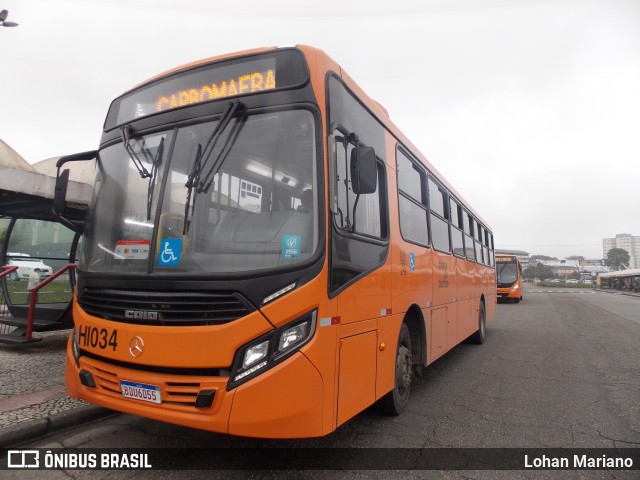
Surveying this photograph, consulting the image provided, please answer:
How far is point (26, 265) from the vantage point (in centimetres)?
767

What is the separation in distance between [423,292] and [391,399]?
4.55 feet

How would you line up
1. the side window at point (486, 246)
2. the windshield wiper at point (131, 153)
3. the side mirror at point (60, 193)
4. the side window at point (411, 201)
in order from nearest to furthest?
the windshield wiper at point (131, 153) → the side mirror at point (60, 193) → the side window at point (411, 201) → the side window at point (486, 246)

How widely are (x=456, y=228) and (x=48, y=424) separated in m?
6.39

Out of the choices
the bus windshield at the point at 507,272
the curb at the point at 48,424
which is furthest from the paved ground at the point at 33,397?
the bus windshield at the point at 507,272

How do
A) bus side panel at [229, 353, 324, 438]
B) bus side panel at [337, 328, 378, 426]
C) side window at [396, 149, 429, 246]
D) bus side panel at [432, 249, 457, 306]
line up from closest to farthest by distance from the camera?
bus side panel at [229, 353, 324, 438] → bus side panel at [337, 328, 378, 426] → side window at [396, 149, 429, 246] → bus side panel at [432, 249, 457, 306]

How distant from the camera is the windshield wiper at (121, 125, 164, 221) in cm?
324

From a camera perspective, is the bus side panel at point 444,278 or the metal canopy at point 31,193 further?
the metal canopy at point 31,193

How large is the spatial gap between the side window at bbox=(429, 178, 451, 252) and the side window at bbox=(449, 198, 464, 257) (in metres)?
0.39

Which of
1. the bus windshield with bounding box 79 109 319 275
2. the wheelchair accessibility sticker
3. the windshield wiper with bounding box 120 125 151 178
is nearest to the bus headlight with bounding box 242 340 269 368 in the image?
the bus windshield with bounding box 79 109 319 275

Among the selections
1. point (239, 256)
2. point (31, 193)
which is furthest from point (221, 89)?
point (31, 193)

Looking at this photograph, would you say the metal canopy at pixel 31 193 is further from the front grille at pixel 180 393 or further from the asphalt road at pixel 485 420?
the front grille at pixel 180 393

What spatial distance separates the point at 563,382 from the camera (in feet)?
19.9

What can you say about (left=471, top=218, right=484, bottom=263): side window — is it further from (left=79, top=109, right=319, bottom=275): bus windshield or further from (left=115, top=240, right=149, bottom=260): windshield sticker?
(left=115, top=240, right=149, bottom=260): windshield sticker

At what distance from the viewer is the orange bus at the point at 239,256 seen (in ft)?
8.87
